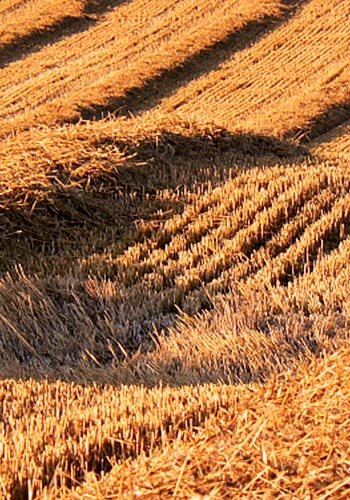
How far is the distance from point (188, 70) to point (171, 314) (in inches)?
567

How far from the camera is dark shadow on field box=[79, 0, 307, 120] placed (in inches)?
685

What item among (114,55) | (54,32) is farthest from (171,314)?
(54,32)

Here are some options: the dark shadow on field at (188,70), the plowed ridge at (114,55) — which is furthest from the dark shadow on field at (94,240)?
the dark shadow on field at (188,70)

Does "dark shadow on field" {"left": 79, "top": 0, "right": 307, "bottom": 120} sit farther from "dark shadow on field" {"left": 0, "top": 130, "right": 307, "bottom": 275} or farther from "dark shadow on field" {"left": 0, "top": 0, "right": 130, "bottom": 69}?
"dark shadow on field" {"left": 0, "top": 130, "right": 307, "bottom": 275}

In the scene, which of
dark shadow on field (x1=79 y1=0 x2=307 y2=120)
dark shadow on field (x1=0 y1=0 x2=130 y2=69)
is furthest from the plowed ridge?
dark shadow on field (x1=0 y1=0 x2=130 y2=69)

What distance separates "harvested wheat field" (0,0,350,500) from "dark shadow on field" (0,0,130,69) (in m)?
11.7

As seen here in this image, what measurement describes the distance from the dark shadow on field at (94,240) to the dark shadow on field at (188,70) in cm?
734

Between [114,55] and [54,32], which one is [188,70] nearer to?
[114,55]

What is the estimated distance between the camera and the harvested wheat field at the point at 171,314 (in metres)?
3.04

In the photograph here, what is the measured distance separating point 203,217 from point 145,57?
12.9 m

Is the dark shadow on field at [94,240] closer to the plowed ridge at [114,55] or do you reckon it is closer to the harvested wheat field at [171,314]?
the harvested wheat field at [171,314]

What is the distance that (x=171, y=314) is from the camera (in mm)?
5859

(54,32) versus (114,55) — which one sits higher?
(54,32)

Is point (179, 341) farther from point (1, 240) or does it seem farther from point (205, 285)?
point (1, 240)
